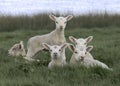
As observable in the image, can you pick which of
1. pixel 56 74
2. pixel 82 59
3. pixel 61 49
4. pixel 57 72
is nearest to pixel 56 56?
pixel 61 49

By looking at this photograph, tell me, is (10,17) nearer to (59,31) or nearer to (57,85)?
(59,31)

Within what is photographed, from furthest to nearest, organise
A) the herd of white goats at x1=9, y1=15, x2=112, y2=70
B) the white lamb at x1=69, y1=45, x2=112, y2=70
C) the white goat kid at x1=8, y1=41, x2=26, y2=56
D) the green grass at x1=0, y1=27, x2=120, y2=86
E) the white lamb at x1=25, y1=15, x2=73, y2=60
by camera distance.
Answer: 1. the white goat kid at x1=8, y1=41, x2=26, y2=56
2. the white lamb at x1=25, y1=15, x2=73, y2=60
3. the herd of white goats at x1=9, y1=15, x2=112, y2=70
4. the white lamb at x1=69, y1=45, x2=112, y2=70
5. the green grass at x1=0, y1=27, x2=120, y2=86

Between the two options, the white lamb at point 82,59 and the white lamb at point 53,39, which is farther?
the white lamb at point 53,39

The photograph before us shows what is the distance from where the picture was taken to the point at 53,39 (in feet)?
39.0

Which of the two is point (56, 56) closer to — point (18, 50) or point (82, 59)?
point (82, 59)

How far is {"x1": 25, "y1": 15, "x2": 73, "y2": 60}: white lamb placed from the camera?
11.4m

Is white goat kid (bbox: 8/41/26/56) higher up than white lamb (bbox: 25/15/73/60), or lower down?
lower down

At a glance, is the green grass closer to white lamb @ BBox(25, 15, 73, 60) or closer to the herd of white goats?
the herd of white goats

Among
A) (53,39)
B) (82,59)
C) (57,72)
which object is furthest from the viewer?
(53,39)

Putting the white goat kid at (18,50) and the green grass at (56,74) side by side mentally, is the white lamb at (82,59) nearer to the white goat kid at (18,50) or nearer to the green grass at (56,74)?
the green grass at (56,74)

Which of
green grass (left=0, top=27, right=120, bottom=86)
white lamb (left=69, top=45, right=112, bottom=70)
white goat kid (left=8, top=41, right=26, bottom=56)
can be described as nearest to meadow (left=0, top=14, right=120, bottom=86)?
green grass (left=0, top=27, right=120, bottom=86)

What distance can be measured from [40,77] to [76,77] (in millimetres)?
674

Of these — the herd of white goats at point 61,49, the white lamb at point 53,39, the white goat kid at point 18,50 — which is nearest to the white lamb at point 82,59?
the herd of white goats at point 61,49

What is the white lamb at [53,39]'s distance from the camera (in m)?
11.4
